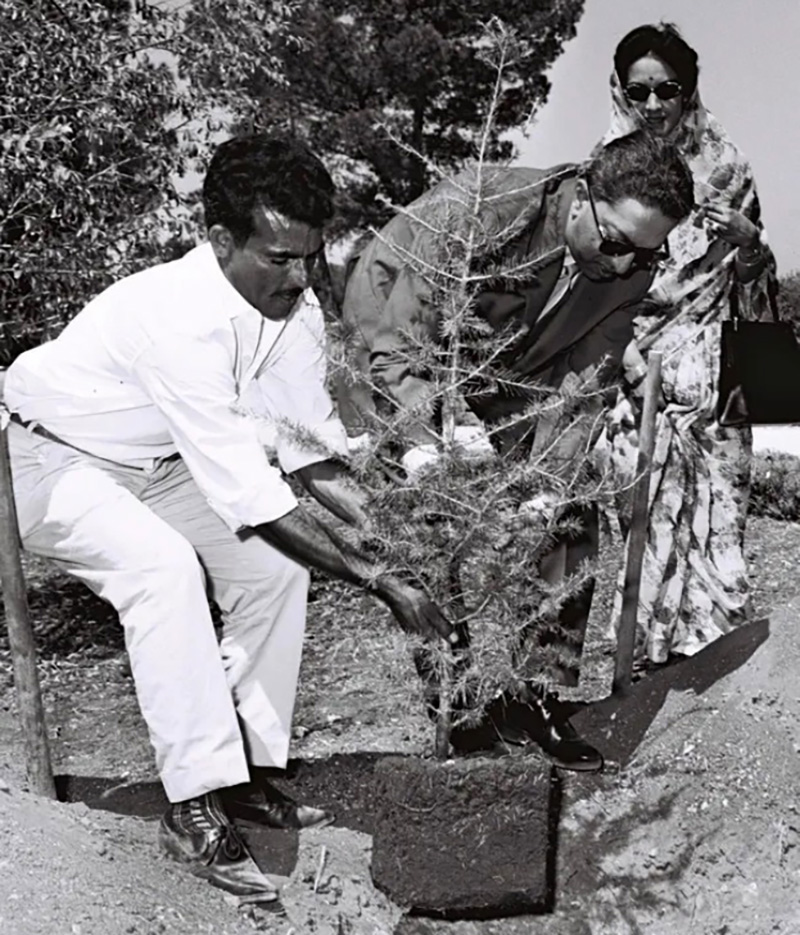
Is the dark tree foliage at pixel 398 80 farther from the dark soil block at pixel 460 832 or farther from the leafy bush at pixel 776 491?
the dark soil block at pixel 460 832

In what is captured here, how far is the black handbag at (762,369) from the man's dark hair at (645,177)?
1.19 metres

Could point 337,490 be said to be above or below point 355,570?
above

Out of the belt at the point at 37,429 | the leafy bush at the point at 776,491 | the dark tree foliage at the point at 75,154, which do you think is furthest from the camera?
the leafy bush at the point at 776,491

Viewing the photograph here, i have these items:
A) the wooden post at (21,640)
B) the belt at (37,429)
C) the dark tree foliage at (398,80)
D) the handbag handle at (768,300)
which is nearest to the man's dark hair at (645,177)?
the handbag handle at (768,300)

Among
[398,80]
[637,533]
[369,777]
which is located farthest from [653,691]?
[398,80]

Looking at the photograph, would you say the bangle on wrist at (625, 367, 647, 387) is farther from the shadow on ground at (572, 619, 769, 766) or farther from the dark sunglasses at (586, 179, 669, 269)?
the dark sunglasses at (586, 179, 669, 269)

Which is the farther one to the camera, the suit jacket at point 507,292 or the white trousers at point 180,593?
the suit jacket at point 507,292

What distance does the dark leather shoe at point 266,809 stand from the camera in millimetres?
3355

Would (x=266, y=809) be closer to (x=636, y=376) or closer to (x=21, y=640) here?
(x=21, y=640)

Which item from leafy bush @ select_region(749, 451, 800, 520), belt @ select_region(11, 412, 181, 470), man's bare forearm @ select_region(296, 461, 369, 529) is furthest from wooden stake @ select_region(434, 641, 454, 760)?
leafy bush @ select_region(749, 451, 800, 520)

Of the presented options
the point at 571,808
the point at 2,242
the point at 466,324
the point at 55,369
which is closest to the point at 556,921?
the point at 571,808

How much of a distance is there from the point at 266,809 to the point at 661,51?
2576 millimetres

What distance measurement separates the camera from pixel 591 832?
11.5 feet

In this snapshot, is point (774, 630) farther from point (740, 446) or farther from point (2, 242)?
point (2, 242)
